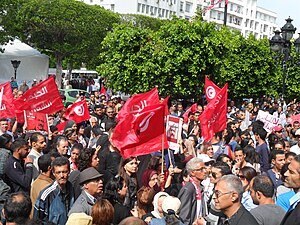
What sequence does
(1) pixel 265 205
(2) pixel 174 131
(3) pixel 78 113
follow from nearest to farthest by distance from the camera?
(1) pixel 265 205
(2) pixel 174 131
(3) pixel 78 113

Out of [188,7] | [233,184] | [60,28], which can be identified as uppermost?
[188,7]

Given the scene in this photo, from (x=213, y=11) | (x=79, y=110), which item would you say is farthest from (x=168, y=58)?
(x=213, y=11)

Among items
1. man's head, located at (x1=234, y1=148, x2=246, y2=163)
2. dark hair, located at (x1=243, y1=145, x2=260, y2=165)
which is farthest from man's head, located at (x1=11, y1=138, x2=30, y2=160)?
dark hair, located at (x1=243, y1=145, x2=260, y2=165)

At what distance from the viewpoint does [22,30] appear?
44.2 metres

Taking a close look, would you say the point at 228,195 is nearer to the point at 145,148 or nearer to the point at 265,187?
the point at 265,187

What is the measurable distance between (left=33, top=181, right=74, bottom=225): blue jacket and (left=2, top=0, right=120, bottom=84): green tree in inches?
1475

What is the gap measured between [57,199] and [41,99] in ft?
18.6

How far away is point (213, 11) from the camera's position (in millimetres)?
93500

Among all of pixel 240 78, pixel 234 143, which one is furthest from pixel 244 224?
pixel 240 78

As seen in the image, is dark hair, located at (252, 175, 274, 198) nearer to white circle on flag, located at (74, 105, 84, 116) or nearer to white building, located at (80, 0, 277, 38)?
white circle on flag, located at (74, 105, 84, 116)

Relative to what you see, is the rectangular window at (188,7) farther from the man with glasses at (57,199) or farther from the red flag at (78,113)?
the man with glasses at (57,199)

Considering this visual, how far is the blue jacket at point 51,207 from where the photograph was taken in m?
5.91

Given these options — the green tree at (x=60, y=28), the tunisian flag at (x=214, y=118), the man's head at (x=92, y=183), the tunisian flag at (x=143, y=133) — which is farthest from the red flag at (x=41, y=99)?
the green tree at (x=60, y=28)

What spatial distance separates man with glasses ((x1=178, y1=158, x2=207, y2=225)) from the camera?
6797mm
